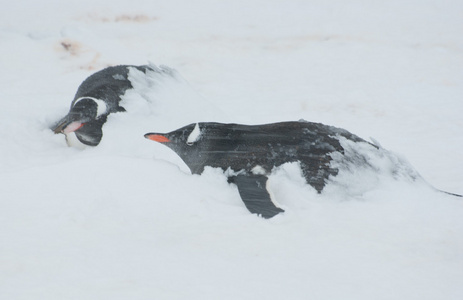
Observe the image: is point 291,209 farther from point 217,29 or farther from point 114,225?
point 217,29

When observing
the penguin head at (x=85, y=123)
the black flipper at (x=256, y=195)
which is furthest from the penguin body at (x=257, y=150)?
the penguin head at (x=85, y=123)

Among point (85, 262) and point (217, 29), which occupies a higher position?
point (217, 29)

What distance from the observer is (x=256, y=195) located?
248 centimetres

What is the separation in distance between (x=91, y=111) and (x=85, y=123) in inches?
4.4

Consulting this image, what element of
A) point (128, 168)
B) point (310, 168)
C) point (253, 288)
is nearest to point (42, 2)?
point (128, 168)

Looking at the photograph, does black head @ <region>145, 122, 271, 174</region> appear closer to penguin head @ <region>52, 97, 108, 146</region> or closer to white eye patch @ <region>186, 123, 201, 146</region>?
A: white eye patch @ <region>186, 123, 201, 146</region>

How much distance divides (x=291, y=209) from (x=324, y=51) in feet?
14.6

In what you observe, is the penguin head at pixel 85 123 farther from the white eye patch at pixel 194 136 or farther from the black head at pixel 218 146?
the white eye patch at pixel 194 136

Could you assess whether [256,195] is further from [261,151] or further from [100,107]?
[100,107]

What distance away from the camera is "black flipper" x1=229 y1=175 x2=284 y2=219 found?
7.84 ft

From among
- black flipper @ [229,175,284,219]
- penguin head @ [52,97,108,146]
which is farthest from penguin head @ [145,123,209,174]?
penguin head @ [52,97,108,146]

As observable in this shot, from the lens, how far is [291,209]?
7.99 ft

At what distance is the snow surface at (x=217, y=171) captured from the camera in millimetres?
1887

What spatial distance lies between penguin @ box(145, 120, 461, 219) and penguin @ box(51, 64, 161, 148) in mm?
1245
